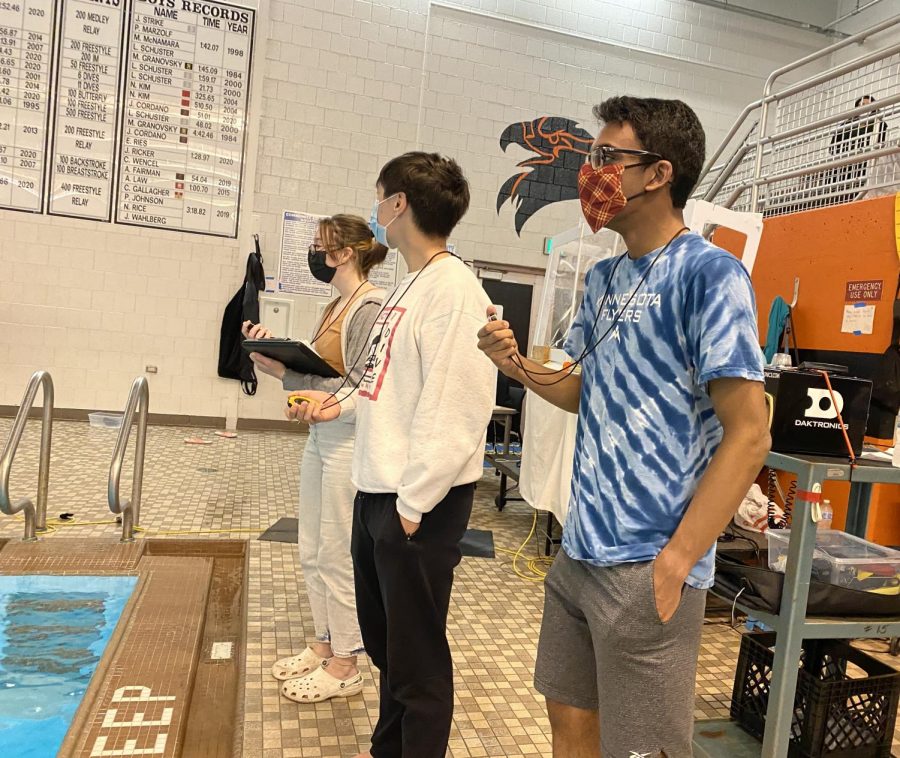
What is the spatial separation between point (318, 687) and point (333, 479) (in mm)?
687

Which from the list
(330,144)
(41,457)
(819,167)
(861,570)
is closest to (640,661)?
(861,570)

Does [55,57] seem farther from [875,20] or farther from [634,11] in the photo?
[875,20]

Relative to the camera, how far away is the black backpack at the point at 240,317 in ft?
23.1

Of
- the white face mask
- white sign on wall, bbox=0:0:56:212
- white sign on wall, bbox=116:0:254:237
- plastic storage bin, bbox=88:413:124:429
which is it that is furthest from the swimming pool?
white sign on wall, bbox=0:0:56:212

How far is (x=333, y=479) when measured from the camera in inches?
83.1

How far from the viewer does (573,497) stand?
124 centimetres

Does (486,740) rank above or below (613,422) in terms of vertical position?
below

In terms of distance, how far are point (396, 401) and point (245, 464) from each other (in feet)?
14.5

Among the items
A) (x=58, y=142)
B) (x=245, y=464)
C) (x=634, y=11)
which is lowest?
(x=245, y=464)

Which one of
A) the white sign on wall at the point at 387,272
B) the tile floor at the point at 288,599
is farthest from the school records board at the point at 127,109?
the tile floor at the point at 288,599

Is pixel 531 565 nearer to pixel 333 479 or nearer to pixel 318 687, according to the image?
pixel 318 687

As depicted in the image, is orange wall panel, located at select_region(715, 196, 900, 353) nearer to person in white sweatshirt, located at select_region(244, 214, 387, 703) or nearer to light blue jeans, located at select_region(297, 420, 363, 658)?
person in white sweatshirt, located at select_region(244, 214, 387, 703)

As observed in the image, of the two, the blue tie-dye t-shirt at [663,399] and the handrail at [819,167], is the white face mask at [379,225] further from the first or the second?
the handrail at [819,167]

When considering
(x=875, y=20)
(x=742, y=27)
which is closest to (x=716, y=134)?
(x=742, y=27)
